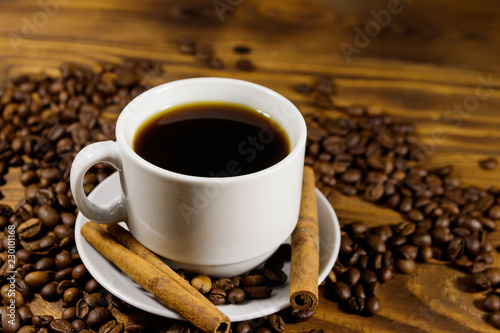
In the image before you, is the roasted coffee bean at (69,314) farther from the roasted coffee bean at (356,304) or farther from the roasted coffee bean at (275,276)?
the roasted coffee bean at (356,304)

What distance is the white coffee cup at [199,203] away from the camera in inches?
43.5

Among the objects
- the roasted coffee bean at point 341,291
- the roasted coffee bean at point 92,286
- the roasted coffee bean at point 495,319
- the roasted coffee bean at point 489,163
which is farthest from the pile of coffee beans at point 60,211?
the roasted coffee bean at point 489,163

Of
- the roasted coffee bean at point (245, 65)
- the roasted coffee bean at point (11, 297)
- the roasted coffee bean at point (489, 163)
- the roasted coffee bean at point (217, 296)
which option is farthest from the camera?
the roasted coffee bean at point (245, 65)

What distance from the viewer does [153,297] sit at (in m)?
1.22

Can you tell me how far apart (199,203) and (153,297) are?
0.83 feet

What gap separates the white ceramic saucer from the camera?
117 centimetres

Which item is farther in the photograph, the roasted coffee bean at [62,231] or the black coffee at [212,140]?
the roasted coffee bean at [62,231]

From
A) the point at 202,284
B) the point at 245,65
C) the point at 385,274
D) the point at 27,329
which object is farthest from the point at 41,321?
the point at 245,65

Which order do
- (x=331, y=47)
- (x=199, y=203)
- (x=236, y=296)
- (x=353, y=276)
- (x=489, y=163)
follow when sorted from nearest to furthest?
(x=199, y=203) → (x=236, y=296) → (x=353, y=276) → (x=489, y=163) → (x=331, y=47)

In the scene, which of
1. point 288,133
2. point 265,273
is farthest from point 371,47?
point 265,273

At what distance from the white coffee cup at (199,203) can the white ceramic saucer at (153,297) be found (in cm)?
9

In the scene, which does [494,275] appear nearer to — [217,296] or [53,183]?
[217,296]

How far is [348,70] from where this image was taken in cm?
244

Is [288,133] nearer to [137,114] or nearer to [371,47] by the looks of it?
[137,114]
